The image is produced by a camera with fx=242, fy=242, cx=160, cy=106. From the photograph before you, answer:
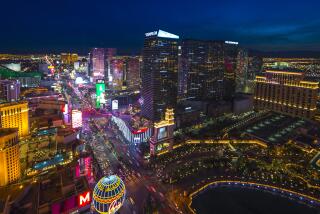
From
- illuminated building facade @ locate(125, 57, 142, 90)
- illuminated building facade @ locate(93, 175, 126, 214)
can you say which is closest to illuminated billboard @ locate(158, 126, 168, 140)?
illuminated building facade @ locate(93, 175, 126, 214)

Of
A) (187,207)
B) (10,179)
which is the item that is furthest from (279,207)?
(10,179)

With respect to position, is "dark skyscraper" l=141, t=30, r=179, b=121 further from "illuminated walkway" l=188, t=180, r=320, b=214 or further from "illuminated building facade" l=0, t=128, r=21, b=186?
"illuminated building facade" l=0, t=128, r=21, b=186

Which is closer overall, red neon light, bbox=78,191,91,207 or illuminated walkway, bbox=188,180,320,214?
red neon light, bbox=78,191,91,207

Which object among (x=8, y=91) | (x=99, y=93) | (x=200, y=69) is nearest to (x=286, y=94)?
(x=200, y=69)

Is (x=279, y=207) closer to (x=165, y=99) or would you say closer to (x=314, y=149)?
(x=314, y=149)

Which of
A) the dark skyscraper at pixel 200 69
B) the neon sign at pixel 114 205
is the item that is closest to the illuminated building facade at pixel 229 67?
the dark skyscraper at pixel 200 69

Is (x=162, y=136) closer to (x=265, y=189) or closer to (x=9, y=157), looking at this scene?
(x=265, y=189)

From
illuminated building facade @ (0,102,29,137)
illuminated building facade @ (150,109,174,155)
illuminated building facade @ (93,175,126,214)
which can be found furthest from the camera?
illuminated building facade @ (150,109,174,155)
